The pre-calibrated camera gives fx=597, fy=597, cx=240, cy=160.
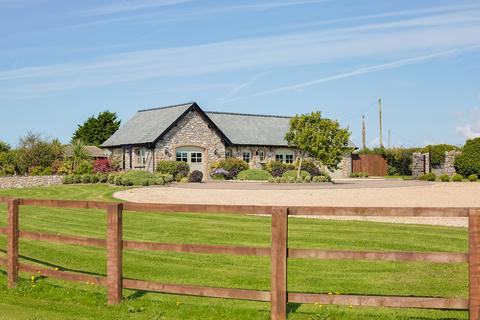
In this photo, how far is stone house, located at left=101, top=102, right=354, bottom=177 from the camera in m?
46.9

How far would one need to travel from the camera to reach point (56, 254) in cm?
1271

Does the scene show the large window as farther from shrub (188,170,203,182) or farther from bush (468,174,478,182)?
bush (468,174,478,182)

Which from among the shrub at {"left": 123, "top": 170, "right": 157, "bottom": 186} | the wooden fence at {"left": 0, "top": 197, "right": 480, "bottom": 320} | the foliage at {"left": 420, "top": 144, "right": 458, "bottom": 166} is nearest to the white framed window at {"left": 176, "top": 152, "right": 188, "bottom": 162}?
the shrub at {"left": 123, "top": 170, "right": 157, "bottom": 186}

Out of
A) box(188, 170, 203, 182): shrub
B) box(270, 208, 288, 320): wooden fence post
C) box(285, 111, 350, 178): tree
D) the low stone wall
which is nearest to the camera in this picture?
box(270, 208, 288, 320): wooden fence post

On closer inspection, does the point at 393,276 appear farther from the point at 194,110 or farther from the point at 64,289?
the point at 194,110

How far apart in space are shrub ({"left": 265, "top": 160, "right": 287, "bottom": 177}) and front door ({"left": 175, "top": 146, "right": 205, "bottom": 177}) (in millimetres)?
5889

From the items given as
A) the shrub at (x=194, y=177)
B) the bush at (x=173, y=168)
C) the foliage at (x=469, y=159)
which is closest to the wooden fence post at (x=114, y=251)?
the shrub at (x=194, y=177)

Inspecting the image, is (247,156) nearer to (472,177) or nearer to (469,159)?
(469,159)

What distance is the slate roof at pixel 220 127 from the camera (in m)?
47.7

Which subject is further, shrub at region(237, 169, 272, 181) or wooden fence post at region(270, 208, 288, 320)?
shrub at region(237, 169, 272, 181)

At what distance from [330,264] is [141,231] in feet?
21.9

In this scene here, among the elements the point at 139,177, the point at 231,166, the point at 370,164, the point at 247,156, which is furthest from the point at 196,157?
the point at 370,164

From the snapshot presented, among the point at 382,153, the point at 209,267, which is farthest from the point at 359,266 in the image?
the point at 382,153

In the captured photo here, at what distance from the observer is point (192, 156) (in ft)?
158
